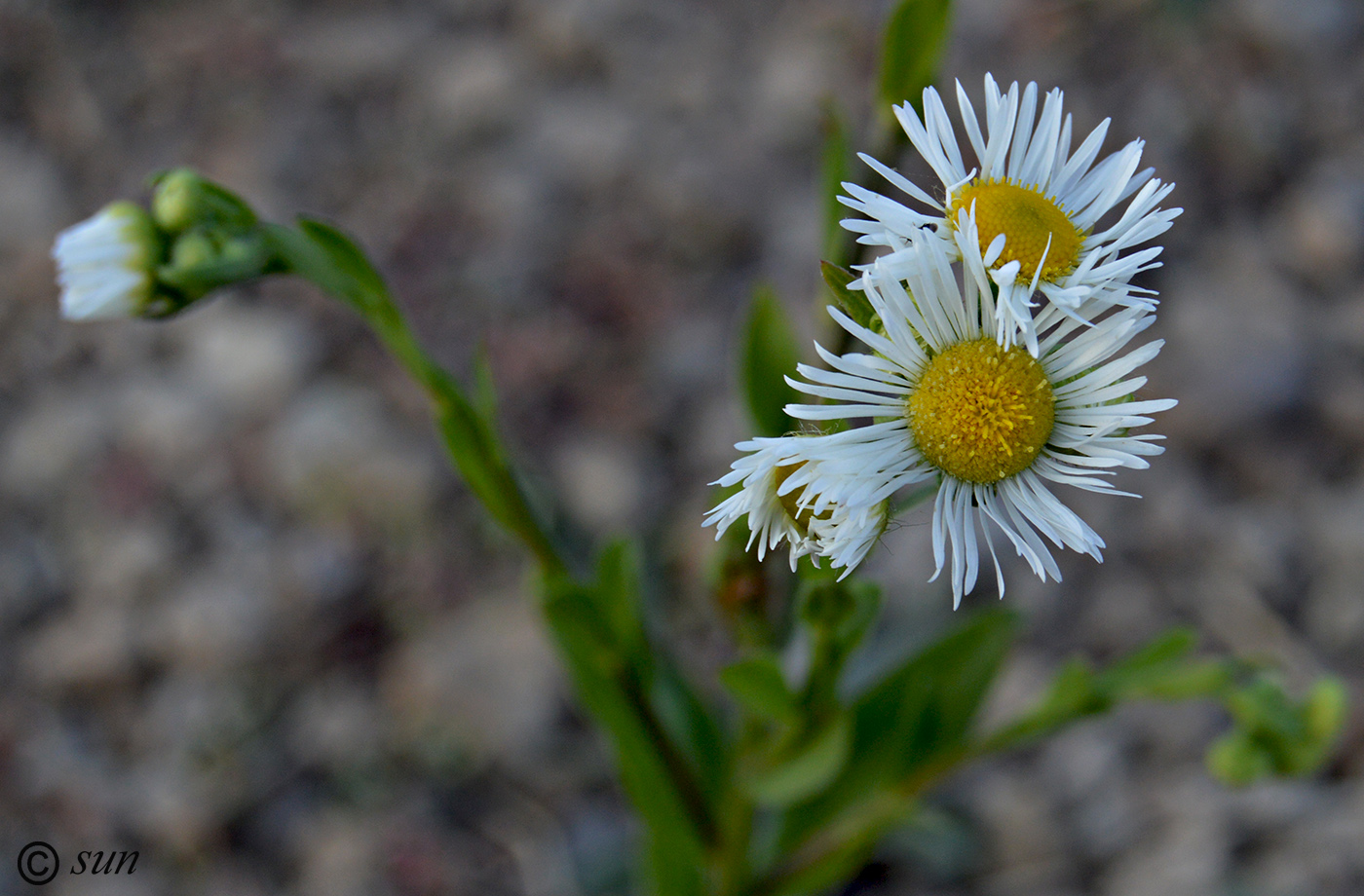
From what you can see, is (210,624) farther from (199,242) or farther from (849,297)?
(849,297)

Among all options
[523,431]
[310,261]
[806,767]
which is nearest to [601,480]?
[523,431]

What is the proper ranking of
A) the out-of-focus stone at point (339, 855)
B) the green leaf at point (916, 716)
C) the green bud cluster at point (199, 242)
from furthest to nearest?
1. the out-of-focus stone at point (339, 855)
2. the green leaf at point (916, 716)
3. the green bud cluster at point (199, 242)

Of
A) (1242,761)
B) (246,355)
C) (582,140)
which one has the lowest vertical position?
(1242,761)

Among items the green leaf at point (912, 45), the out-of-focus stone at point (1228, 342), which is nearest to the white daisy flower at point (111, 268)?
the green leaf at point (912, 45)

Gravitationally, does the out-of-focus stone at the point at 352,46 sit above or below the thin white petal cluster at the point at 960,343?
above

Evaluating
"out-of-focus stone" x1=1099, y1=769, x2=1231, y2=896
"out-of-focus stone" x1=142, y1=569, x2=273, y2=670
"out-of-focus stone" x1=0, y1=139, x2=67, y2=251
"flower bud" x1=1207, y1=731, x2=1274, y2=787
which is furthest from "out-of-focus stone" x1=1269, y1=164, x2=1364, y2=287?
"out-of-focus stone" x1=0, y1=139, x2=67, y2=251

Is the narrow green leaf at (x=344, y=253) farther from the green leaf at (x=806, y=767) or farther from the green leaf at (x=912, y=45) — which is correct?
the green leaf at (x=806, y=767)
